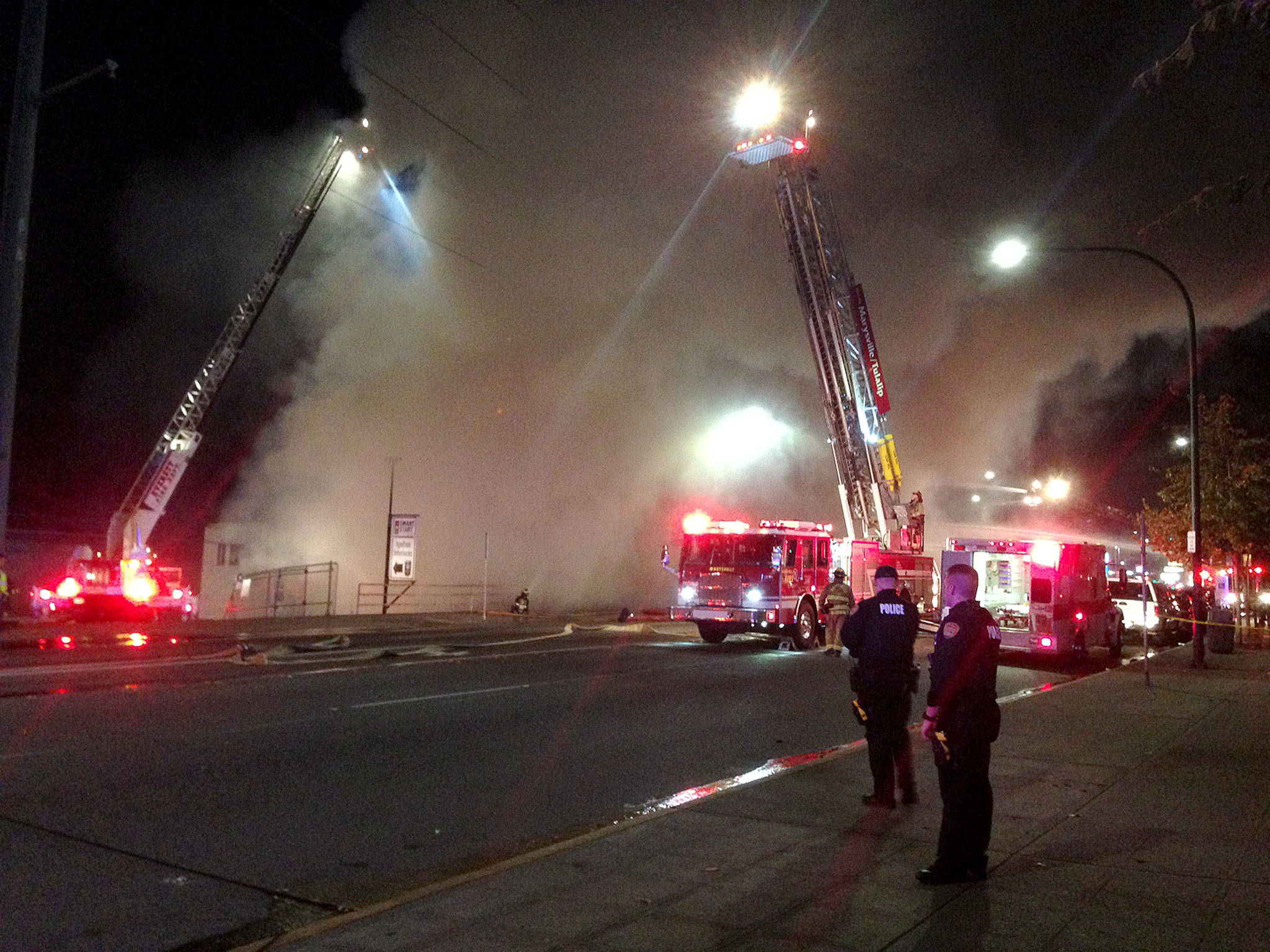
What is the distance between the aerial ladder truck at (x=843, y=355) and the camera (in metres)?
22.3

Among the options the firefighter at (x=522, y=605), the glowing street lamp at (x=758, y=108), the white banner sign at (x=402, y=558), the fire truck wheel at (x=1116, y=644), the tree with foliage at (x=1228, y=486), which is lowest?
the fire truck wheel at (x=1116, y=644)

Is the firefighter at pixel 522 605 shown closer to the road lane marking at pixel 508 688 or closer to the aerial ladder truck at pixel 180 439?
the aerial ladder truck at pixel 180 439

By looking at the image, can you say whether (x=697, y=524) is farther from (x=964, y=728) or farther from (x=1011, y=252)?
(x=964, y=728)

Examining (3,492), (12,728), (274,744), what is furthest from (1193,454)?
(3,492)

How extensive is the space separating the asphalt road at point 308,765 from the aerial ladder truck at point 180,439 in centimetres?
697

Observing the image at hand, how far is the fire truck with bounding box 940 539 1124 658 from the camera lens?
53.6ft

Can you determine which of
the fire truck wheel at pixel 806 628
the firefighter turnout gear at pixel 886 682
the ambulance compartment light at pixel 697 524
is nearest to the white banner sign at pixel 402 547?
the ambulance compartment light at pixel 697 524

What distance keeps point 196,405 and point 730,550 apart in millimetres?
13148

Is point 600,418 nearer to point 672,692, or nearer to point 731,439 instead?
point 731,439

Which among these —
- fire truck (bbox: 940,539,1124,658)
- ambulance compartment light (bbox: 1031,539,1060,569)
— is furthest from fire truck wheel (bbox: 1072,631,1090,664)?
ambulance compartment light (bbox: 1031,539,1060,569)

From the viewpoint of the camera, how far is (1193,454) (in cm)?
1611

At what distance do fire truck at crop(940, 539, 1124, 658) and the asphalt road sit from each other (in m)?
1.67

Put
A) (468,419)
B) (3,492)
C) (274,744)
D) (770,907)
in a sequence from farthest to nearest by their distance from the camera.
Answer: (468,419)
(3,492)
(274,744)
(770,907)

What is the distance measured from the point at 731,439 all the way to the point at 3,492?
21311 millimetres
